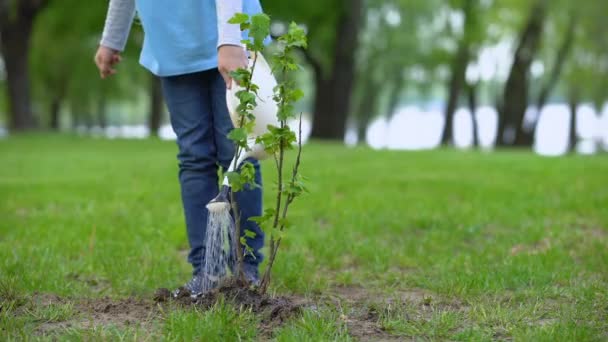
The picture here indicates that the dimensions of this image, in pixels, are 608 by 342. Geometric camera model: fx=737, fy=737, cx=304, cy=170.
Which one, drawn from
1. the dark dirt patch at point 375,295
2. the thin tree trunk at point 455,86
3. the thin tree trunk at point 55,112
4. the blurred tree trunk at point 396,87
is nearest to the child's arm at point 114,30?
the dark dirt patch at point 375,295

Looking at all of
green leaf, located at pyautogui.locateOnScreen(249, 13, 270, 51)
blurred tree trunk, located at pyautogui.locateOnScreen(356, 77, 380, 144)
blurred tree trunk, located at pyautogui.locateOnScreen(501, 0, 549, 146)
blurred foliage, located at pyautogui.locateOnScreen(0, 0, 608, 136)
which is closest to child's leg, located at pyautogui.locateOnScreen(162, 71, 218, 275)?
green leaf, located at pyautogui.locateOnScreen(249, 13, 270, 51)

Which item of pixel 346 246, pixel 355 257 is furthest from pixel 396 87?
pixel 355 257

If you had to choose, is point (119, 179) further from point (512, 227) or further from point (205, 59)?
point (205, 59)

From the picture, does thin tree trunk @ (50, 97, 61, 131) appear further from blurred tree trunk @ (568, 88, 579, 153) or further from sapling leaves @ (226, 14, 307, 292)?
sapling leaves @ (226, 14, 307, 292)

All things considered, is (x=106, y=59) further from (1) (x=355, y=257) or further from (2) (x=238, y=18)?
(1) (x=355, y=257)

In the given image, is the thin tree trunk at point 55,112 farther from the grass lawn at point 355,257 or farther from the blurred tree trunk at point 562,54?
the grass lawn at point 355,257

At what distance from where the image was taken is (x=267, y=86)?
2.83 metres

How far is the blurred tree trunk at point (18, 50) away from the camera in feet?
61.7

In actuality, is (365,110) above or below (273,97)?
above

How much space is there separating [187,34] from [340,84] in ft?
51.1

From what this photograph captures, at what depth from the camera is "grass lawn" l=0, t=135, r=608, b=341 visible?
272cm

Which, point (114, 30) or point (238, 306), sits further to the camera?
point (114, 30)

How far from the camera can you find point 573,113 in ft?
107

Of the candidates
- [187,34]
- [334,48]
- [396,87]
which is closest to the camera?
[187,34]
